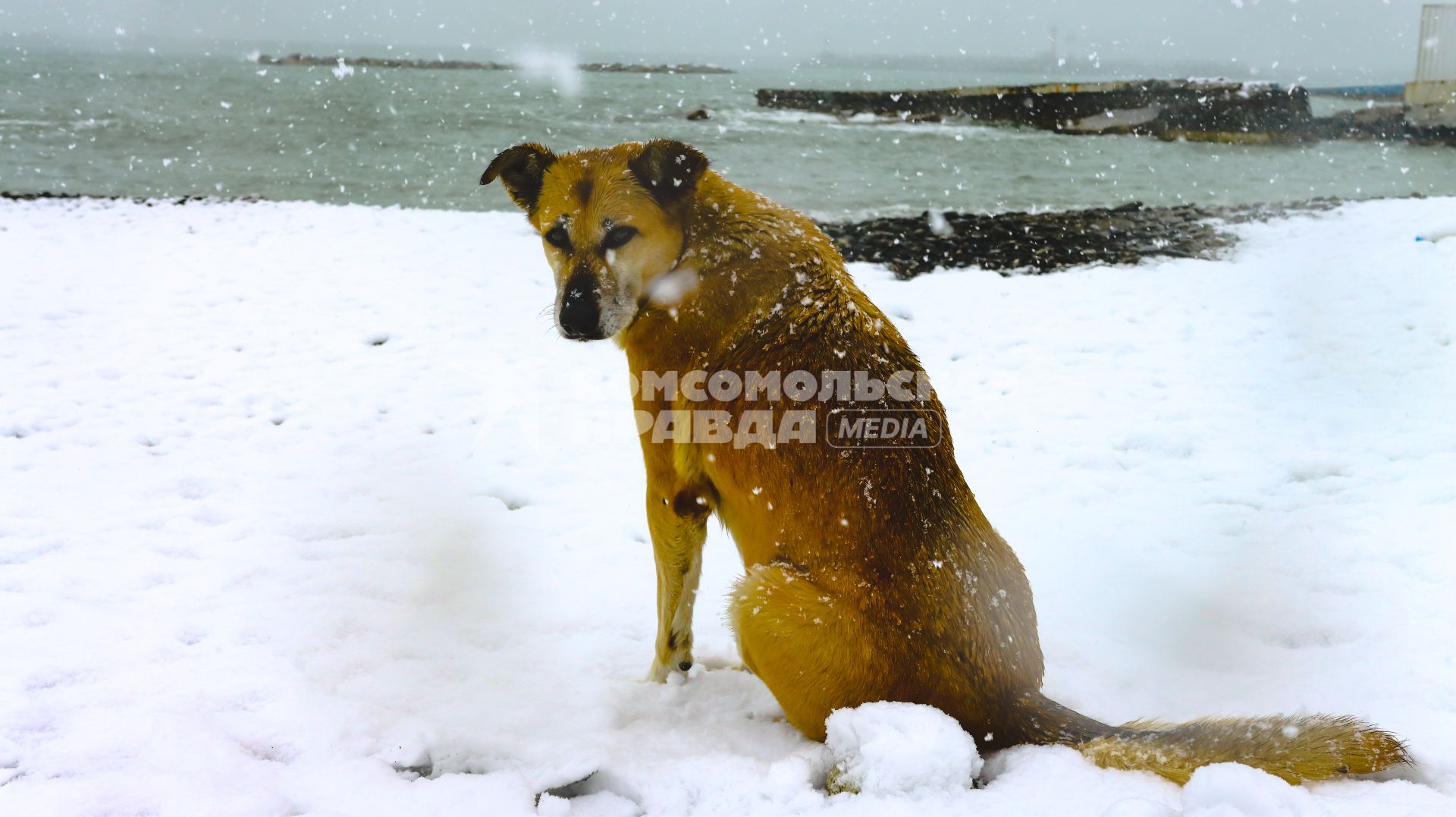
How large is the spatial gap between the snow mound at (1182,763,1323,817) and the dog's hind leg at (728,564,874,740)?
749 mm

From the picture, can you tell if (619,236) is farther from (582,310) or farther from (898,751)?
(898,751)

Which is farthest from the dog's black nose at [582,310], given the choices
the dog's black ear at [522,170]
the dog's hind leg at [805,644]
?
the dog's hind leg at [805,644]

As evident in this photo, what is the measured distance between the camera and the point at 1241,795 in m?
1.76

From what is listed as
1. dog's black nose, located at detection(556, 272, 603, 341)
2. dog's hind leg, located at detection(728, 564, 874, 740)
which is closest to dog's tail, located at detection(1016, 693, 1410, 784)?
dog's hind leg, located at detection(728, 564, 874, 740)

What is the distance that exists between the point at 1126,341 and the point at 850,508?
17.1ft

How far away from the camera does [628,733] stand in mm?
2566

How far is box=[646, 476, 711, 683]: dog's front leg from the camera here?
269 cm

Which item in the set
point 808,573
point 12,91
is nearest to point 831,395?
point 808,573

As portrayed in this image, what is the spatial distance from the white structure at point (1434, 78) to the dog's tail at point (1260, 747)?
28.0m

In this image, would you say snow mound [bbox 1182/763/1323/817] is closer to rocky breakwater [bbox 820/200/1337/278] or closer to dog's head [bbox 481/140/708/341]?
dog's head [bbox 481/140/708/341]

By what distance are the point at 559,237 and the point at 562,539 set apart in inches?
65.5

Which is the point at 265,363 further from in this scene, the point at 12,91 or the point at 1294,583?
the point at 12,91

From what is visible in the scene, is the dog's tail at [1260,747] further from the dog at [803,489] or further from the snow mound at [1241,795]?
the snow mound at [1241,795]

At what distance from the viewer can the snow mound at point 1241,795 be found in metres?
1.73
